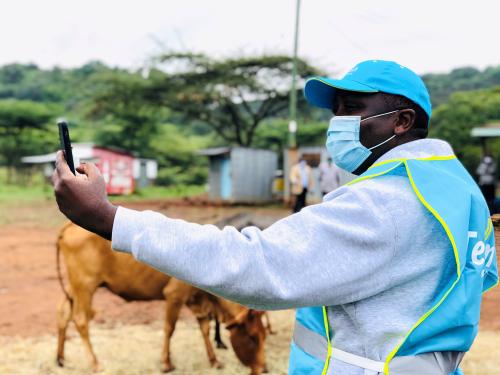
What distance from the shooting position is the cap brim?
1.39 m

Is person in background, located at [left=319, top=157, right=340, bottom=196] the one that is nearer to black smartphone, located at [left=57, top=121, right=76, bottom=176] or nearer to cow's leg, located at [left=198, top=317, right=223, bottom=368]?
cow's leg, located at [left=198, top=317, right=223, bottom=368]

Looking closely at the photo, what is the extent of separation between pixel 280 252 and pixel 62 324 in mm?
4838

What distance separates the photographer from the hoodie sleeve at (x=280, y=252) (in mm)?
1103

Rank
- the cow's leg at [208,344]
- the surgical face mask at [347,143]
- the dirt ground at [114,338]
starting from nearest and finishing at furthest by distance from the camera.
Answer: the surgical face mask at [347,143], the dirt ground at [114,338], the cow's leg at [208,344]

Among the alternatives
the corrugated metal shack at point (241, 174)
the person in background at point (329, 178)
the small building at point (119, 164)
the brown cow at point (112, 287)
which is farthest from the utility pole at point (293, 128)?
the brown cow at point (112, 287)

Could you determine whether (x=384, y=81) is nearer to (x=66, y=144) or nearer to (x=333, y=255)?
(x=333, y=255)

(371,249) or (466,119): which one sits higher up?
(371,249)

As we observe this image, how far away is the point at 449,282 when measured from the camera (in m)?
1.25

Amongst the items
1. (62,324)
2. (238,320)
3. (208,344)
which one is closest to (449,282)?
(238,320)

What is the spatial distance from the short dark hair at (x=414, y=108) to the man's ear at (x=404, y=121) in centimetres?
2

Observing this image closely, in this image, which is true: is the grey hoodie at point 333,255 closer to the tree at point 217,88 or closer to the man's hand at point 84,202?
the man's hand at point 84,202

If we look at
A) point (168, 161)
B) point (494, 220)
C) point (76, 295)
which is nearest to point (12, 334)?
point (76, 295)

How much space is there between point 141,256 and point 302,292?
0.32 meters

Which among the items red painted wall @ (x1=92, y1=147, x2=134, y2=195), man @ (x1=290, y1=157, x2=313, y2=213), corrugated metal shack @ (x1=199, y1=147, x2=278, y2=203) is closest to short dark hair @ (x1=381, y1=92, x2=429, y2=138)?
man @ (x1=290, y1=157, x2=313, y2=213)
